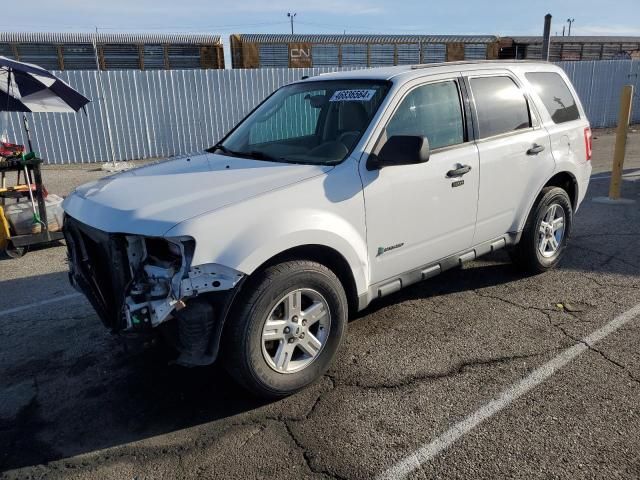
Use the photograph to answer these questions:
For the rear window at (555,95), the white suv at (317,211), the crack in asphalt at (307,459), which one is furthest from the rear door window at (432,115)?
the crack in asphalt at (307,459)

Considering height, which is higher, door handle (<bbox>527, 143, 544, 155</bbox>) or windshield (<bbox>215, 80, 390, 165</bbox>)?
windshield (<bbox>215, 80, 390, 165</bbox>)

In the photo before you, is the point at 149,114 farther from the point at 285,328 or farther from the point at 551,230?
the point at 285,328

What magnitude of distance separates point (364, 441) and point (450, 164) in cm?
212

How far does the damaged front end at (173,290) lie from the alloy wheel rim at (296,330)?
1.16 feet

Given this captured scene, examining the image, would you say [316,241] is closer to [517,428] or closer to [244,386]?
[244,386]

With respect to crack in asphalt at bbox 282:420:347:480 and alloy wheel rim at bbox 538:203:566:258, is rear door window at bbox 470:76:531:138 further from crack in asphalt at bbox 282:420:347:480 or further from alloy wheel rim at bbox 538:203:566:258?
crack in asphalt at bbox 282:420:347:480

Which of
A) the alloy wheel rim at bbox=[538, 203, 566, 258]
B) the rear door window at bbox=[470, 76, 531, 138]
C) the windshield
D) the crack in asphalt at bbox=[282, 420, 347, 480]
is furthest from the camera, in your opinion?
the alloy wheel rim at bbox=[538, 203, 566, 258]

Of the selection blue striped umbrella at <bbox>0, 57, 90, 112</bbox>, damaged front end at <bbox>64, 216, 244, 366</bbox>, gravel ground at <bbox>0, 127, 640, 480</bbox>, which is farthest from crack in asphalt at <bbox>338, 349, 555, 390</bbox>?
blue striped umbrella at <bbox>0, 57, 90, 112</bbox>

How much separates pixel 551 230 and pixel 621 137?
4.18 m

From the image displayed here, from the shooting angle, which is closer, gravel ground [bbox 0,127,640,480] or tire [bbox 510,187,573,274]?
gravel ground [bbox 0,127,640,480]

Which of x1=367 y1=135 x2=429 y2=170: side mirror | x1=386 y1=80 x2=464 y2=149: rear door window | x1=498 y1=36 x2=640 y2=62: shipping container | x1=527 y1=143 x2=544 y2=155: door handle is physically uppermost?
x1=498 y1=36 x2=640 y2=62: shipping container

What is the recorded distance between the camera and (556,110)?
16.6 feet

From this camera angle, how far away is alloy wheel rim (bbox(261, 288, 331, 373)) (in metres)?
3.20

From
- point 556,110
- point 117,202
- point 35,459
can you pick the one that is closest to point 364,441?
point 35,459
